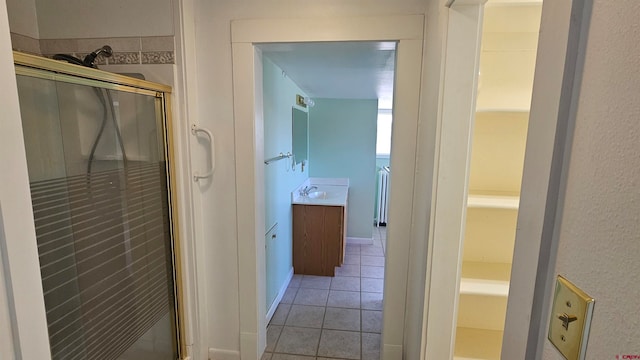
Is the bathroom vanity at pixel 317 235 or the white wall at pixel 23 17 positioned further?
the bathroom vanity at pixel 317 235

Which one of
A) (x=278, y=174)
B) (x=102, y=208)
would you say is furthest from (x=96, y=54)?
(x=278, y=174)

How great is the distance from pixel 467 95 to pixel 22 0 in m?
2.37

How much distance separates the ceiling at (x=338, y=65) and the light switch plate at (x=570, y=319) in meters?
1.55

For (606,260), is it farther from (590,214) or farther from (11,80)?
(11,80)

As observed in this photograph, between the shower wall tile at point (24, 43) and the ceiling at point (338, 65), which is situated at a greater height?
the ceiling at point (338, 65)

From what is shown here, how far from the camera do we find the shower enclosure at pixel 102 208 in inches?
45.4

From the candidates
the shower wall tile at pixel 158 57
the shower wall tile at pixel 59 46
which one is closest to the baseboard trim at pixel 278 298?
the shower wall tile at pixel 158 57

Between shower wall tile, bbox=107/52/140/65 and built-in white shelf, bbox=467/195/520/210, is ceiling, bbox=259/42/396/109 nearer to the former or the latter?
shower wall tile, bbox=107/52/140/65

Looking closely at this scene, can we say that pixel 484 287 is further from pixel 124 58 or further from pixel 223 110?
pixel 124 58

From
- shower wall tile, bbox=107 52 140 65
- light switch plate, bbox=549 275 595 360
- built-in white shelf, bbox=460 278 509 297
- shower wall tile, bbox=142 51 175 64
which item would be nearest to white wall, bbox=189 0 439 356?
shower wall tile, bbox=142 51 175 64

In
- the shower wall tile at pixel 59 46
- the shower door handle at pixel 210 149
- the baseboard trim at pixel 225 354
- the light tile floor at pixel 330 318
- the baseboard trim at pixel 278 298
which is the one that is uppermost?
the shower wall tile at pixel 59 46

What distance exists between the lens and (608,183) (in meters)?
0.40

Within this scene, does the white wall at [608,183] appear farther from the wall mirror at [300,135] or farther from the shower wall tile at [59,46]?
the wall mirror at [300,135]

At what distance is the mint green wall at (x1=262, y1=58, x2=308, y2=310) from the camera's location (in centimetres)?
246
